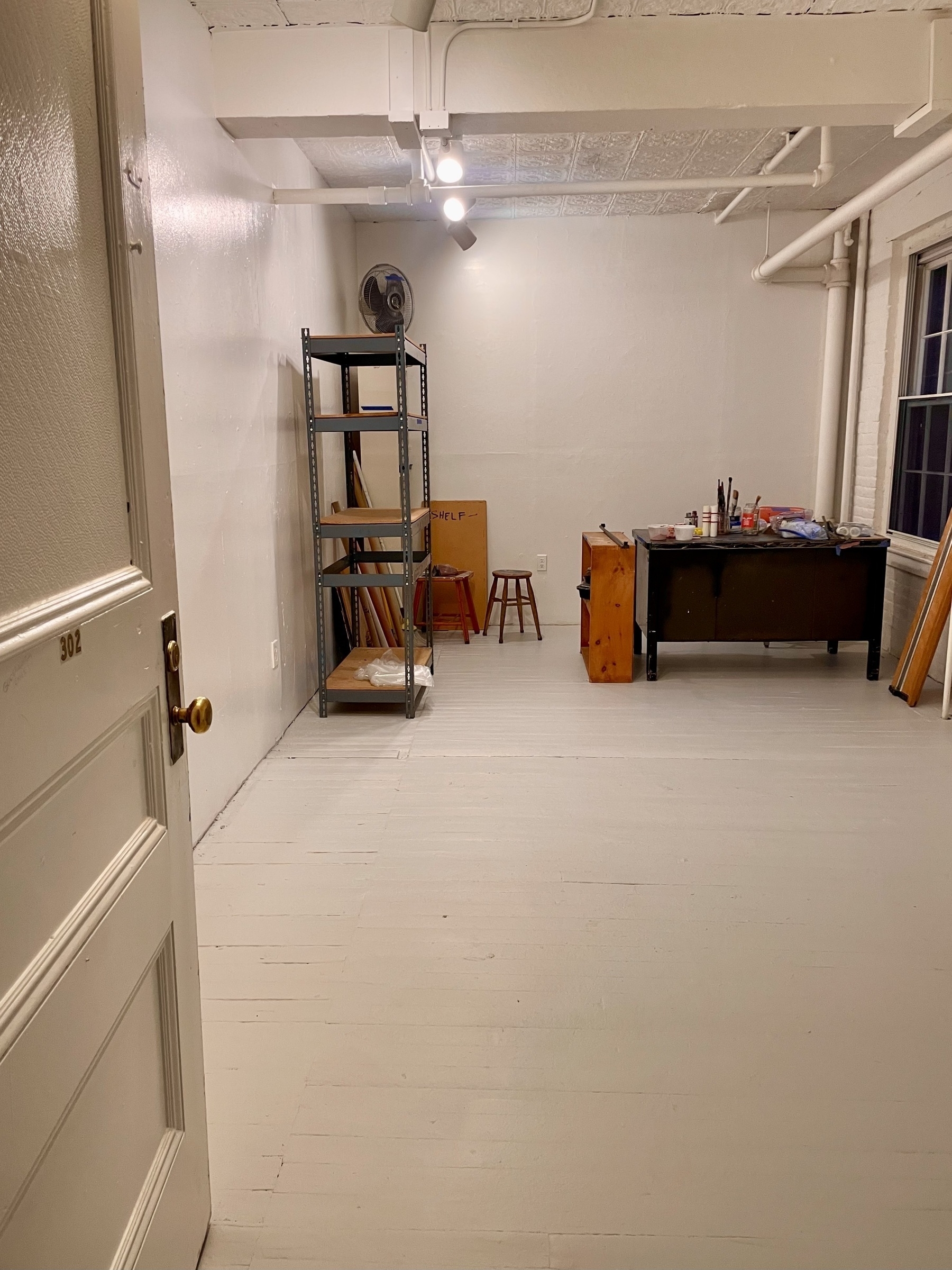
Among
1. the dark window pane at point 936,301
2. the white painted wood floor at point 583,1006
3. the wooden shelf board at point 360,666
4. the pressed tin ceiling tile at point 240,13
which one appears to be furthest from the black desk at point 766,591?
the pressed tin ceiling tile at point 240,13

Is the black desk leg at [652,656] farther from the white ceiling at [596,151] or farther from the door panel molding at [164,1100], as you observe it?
the door panel molding at [164,1100]

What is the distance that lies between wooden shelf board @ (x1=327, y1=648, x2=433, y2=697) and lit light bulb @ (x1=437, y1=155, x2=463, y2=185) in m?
2.30

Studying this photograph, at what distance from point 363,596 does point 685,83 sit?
10.7 feet

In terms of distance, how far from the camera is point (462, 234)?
5.96 metres

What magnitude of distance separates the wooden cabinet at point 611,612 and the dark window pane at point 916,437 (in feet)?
6.19

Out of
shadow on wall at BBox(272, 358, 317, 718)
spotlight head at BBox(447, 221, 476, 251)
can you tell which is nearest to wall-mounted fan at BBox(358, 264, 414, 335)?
spotlight head at BBox(447, 221, 476, 251)

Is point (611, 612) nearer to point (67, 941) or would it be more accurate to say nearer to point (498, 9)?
point (498, 9)

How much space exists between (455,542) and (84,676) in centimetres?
599

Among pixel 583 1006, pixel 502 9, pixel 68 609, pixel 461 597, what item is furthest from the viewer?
pixel 461 597

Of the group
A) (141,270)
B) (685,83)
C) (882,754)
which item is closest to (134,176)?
(141,270)

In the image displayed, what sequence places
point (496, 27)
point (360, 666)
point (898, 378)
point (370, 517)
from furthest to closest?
point (898, 378)
point (360, 666)
point (370, 517)
point (496, 27)

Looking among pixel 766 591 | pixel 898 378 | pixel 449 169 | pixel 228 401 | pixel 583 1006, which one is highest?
pixel 449 169

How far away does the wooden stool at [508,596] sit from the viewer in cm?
645

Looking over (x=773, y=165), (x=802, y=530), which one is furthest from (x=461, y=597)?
(x=773, y=165)
